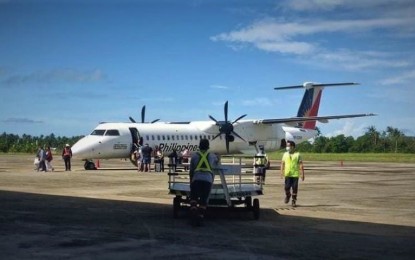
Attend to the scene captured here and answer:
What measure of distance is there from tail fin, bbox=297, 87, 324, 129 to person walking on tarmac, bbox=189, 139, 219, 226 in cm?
3669

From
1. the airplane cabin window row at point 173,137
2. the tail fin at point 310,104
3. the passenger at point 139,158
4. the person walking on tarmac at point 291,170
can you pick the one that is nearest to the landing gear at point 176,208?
the person walking on tarmac at point 291,170

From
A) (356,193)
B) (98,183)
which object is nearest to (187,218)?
(356,193)

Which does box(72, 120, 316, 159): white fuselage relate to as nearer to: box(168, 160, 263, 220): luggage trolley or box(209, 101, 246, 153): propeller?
box(209, 101, 246, 153): propeller

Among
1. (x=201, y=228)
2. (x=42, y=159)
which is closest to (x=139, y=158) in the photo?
(x=42, y=159)

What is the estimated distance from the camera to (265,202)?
1616 cm

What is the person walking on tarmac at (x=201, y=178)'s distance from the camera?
11.4 m

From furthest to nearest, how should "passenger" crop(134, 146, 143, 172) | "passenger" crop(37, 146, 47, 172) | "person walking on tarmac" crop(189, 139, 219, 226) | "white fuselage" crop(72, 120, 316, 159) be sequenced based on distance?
"white fuselage" crop(72, 120, 316, 159) < "passenger" crop(134, 146, 143, 172) < "passenger" crop(37, 146, 47, 172) < "person walking on tarmac" crop(189, 139, 219, 226)

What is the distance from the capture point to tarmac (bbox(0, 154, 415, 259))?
8477 millimetres

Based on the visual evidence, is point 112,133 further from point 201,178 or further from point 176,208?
point 201,178

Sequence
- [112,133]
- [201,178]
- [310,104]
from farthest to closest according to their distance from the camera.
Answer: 1. [310,104]
2. [112,133]
3. [201,178]

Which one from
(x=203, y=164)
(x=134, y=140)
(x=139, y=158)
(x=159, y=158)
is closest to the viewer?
(x=203, y=164)

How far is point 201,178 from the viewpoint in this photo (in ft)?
37.9

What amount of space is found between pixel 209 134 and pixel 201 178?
30.4m

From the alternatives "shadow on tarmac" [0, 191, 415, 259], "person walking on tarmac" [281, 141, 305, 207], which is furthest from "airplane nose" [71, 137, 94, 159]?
"person walking on tarmac" [281, 141, 305, 207]
